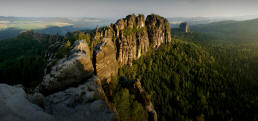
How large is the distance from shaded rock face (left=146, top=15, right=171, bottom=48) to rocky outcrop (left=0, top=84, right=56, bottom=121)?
112 metres

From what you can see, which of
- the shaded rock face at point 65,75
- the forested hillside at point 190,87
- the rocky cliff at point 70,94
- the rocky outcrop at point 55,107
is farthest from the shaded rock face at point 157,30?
the rocky outcrop at point 55,107

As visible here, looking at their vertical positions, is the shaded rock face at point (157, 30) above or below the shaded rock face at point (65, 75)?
above

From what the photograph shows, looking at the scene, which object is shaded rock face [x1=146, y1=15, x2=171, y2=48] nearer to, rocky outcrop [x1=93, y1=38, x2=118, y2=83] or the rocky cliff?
rocky outcrop [x1=93, y1=38, x2=118, y2=83]

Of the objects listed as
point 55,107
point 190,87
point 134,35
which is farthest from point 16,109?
point 134,35

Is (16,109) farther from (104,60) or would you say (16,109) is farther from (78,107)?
(104,60)

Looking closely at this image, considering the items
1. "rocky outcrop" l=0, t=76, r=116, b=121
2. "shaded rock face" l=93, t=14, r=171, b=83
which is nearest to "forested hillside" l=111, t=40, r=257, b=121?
"shaded rock face" l=93, t=14, r=171, b=83

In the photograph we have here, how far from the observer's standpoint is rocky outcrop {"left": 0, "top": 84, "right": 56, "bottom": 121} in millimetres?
6887

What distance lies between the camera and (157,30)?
117 m

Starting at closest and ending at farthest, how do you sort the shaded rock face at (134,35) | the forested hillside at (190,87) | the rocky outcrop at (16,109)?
the rocky outcrop at (16,109)
the forested hillside at (190,87)
the shaded rock face at (134,35)

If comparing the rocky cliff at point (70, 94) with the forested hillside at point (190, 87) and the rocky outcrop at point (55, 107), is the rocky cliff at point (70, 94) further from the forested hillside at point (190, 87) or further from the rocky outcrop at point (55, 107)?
the forested hillside at point (190, 87)

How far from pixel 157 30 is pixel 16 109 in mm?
120573

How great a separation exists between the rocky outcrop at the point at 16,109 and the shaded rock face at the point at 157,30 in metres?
112

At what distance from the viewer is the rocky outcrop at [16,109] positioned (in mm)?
6887

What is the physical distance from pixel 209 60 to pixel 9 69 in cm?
14219
